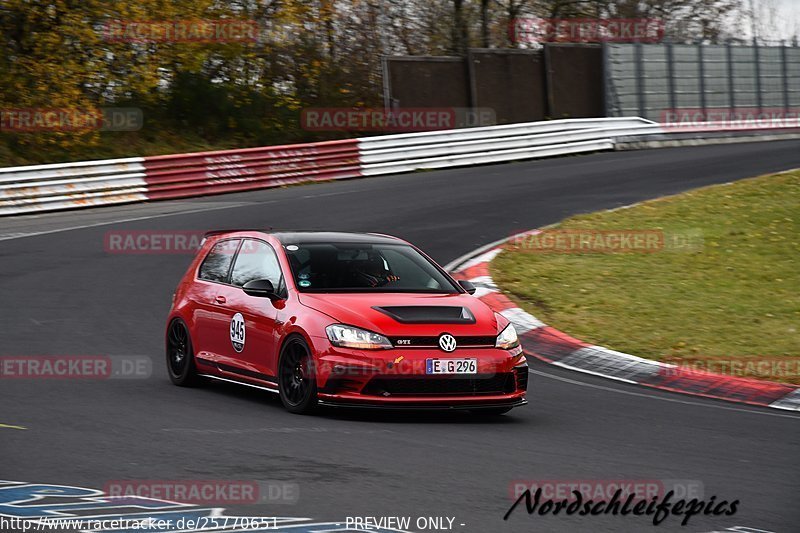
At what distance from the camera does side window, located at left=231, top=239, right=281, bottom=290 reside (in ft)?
33.3

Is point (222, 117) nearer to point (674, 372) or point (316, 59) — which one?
point (316, 59)

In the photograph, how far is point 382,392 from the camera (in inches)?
352

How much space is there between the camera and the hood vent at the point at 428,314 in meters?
9.08

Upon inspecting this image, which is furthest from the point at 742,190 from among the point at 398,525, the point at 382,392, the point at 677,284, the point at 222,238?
the point at 398,525

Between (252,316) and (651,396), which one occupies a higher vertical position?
(252,316)

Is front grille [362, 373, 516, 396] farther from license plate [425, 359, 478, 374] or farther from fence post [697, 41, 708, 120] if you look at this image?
fence post [697, 41, 708, 120]

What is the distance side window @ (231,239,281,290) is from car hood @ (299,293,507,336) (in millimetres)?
704
